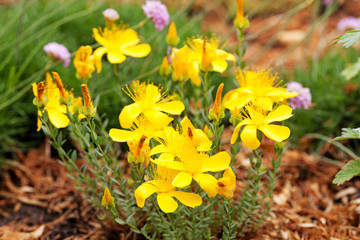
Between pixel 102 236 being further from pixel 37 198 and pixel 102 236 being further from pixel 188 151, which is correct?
pixel 188 151

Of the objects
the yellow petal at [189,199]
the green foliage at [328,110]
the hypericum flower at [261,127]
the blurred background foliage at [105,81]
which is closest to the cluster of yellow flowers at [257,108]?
the hypericum flower at [261,127]

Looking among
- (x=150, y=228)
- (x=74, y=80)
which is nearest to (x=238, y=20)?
(x=150, y=228)

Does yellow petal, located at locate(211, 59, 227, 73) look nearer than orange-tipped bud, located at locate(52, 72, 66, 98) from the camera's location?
No

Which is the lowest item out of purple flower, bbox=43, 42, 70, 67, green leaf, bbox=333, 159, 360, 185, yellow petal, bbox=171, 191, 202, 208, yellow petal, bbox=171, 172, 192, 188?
green leaf, bbox=333, 159, 360, 185

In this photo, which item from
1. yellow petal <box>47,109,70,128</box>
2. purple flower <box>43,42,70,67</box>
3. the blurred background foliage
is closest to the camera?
yellow petal <box>47,109,70,128</box>

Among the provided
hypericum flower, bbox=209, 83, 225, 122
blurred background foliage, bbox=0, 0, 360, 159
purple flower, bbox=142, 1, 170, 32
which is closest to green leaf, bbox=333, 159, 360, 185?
hypericum flower, bbox=209, 83, 225, 122

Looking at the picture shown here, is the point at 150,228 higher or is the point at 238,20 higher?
the point at 238,20

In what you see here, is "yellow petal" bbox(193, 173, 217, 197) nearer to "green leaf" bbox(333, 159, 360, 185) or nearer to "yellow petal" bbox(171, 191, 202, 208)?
"yellow petal" bbox(171, 191, 202, 208)
